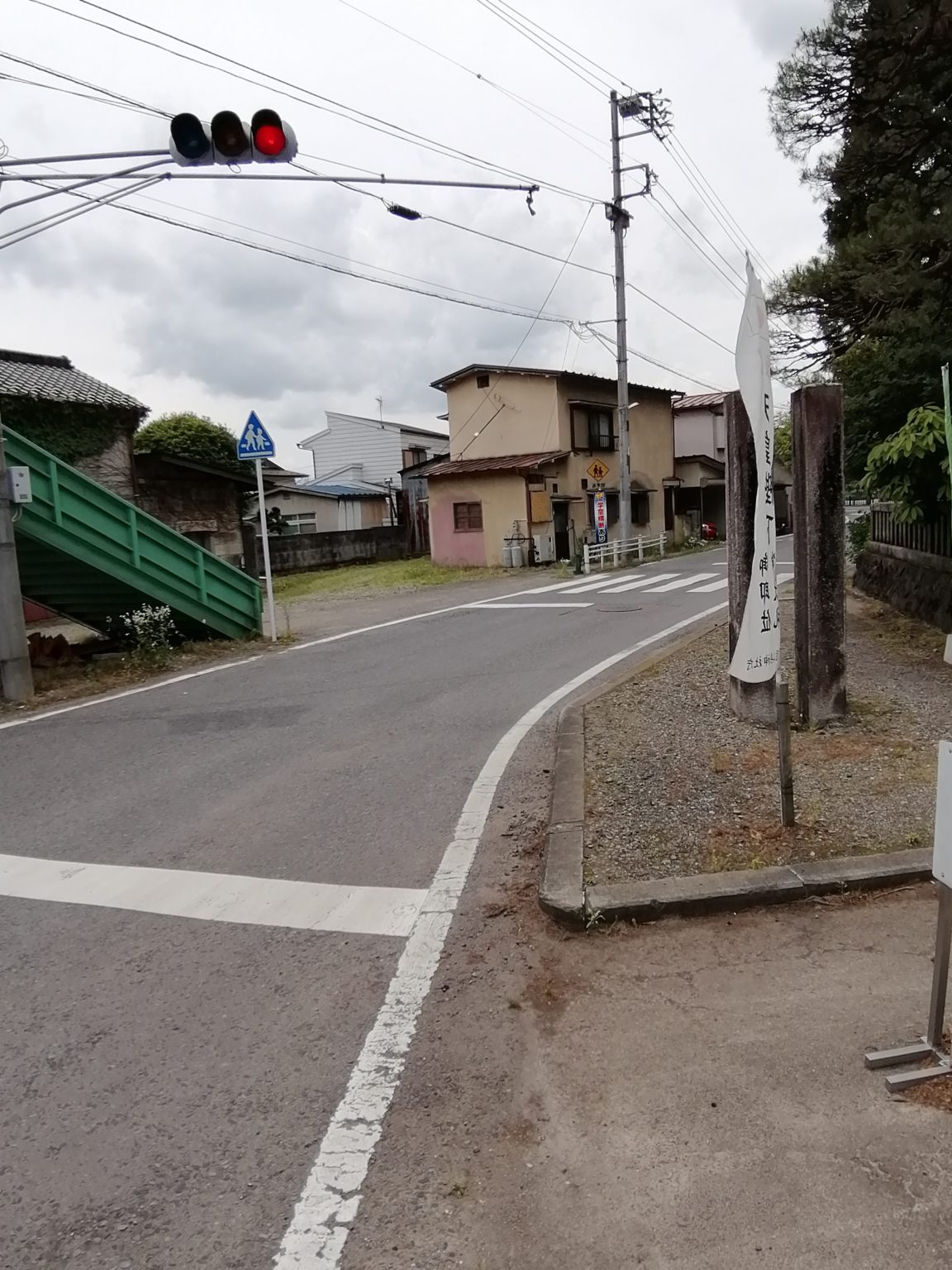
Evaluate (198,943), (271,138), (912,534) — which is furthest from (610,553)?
(198,943)

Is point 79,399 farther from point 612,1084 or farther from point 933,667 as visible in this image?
point 612,1084

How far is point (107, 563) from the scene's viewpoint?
35.3 ft

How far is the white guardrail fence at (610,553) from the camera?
2511 centimetres

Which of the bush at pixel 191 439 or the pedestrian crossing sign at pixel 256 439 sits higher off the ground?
the bush at pixel 191 439

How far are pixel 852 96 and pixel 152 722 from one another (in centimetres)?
1023

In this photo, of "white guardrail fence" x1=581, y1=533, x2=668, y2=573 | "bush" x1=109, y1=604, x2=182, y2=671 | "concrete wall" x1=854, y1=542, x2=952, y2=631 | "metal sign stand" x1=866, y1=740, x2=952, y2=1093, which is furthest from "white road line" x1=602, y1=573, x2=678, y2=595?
"metal sign stand" x1=866, y1=740, x2=952, y2=1093

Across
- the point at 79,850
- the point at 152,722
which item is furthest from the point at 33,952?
the point at 152,722

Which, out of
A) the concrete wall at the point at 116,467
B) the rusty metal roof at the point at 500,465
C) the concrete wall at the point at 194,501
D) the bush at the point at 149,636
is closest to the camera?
the bush at the point at 149,636

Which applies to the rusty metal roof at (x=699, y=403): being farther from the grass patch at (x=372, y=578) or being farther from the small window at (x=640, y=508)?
the grass patch at (x=372, y=578)

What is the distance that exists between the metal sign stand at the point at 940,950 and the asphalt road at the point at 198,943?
1.77 m

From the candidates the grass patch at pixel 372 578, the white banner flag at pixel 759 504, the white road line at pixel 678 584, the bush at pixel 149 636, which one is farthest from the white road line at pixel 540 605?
the white banner flag at pixel 759 504

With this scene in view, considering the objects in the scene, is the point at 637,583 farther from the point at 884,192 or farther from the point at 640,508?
the point at 640,508

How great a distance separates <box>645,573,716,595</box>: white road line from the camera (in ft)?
Answer: 60.4

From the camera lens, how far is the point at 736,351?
4820 mm
